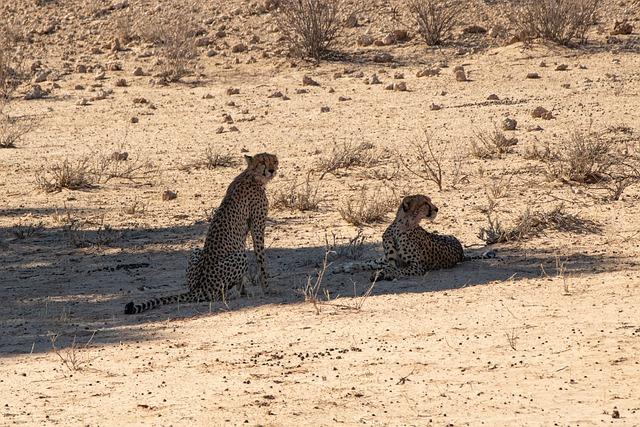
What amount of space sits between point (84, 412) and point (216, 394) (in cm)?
71

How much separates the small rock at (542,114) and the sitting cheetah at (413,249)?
6.52 metres

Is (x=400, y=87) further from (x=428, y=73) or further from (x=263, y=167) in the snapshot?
(x=263, y=167)

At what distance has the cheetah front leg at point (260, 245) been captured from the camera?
9.36 metres

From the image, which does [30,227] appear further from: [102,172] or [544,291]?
[544,291]

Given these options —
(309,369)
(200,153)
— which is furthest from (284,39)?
(309,369)

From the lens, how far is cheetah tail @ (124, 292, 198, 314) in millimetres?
8789

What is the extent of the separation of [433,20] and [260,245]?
1290 cm

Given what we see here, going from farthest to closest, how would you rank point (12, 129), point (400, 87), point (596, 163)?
point (400, 87), point (12, 129), point (596, 163)

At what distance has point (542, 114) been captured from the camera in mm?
16109

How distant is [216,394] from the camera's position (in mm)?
6742

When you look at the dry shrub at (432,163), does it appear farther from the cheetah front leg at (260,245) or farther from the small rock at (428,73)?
the small rock at (428,73)

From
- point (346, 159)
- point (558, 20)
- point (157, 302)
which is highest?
point (558, 20)

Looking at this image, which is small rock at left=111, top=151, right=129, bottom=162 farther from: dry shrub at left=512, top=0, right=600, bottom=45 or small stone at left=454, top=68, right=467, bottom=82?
dry shrub at left=512, top=0, right=600, bottom=45

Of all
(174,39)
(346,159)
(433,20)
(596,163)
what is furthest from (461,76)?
(596,163)
